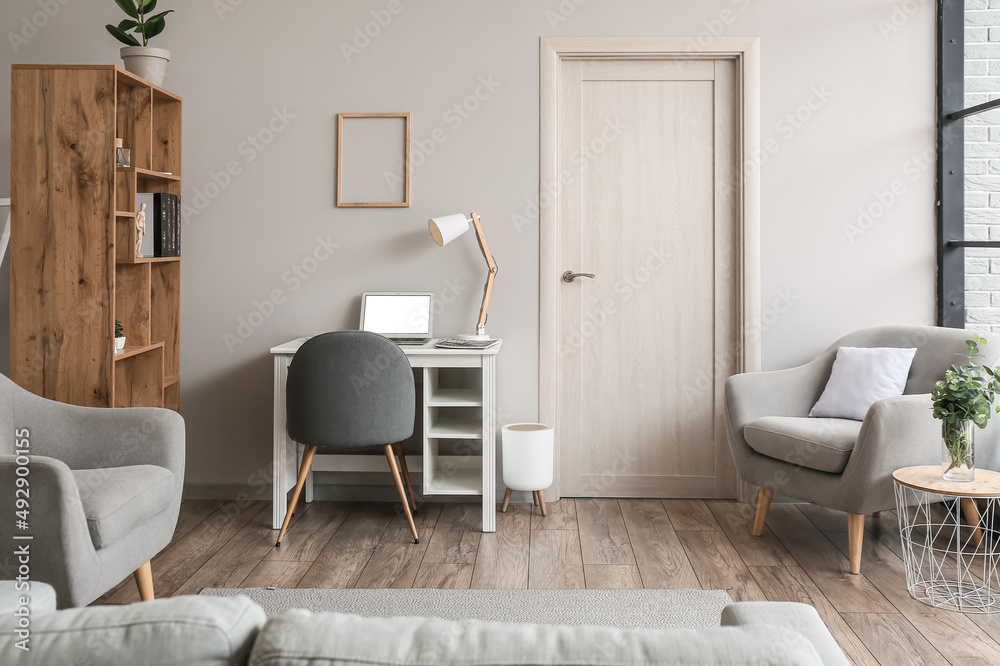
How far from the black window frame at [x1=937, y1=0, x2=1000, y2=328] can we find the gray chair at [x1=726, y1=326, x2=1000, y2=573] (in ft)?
1.22

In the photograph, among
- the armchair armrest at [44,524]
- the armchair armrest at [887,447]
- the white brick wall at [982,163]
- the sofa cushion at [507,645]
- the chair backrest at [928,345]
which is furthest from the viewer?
the white brick wall at [982,163]

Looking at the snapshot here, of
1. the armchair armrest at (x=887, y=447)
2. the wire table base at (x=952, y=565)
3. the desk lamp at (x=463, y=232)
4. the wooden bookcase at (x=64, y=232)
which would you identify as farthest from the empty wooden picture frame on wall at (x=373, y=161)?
the wire table base at (x=952, y=565)

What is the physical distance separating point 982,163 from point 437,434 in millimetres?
2583

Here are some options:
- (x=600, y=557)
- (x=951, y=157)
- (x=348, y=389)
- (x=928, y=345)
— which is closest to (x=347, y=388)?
(x=348, y=389)

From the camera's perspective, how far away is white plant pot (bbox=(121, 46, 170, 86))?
10.5 feet

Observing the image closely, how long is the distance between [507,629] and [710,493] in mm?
3067

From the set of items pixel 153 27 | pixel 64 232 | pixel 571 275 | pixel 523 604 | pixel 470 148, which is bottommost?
pixel 523 604

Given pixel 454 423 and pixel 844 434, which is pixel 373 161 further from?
pixel 844 434

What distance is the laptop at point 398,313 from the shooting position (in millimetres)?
3461

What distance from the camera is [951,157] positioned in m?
3.38

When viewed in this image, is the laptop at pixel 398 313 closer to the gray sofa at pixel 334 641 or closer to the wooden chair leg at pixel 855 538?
the wooden chair leg at pixel 855 538

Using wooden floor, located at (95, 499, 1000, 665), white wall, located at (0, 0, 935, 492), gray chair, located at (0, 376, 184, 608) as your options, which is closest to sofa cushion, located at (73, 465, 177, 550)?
gray chair, located at (0, 376, 184, 608)

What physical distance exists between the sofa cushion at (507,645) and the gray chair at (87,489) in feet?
4.71

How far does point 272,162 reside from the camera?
3.51 metres
